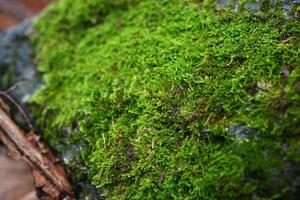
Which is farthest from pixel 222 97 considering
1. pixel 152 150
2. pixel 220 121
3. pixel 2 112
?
pixel 2 112

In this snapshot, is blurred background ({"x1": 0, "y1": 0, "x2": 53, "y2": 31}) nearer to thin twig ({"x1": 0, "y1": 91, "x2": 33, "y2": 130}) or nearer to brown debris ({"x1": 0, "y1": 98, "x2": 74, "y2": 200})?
thin twig ({"x1": 0, "y1": 91, "x2": 33, "y2": 130})

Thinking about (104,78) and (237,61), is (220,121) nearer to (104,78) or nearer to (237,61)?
(237,61)

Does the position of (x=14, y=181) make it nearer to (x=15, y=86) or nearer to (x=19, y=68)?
(x=15, y=86)

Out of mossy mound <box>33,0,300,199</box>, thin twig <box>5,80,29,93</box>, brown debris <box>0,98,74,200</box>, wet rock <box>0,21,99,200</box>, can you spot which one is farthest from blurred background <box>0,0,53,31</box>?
brown debris <box>0,98,74,200</box>

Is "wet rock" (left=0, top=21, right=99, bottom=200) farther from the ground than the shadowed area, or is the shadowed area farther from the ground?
"wet rock" (left=0, top=21, right=99, bottom=200)

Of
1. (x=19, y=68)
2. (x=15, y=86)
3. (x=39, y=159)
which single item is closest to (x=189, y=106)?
(x=39, y=159)

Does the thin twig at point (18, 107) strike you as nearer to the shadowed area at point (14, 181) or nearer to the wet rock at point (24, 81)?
the wet rock at point (24, 81)
